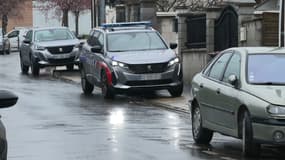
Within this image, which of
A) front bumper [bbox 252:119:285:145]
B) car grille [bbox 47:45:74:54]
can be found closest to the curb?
front bumper [bbox 252:119:285:145]

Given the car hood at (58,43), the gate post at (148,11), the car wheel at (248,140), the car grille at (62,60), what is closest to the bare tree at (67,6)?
the gate post at (148,11)

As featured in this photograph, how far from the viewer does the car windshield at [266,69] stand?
10.4 metres

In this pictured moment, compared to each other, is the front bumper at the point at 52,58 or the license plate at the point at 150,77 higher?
the license plate at the point at 150,77

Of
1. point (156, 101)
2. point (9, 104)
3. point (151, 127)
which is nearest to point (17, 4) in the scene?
point (156, 101)

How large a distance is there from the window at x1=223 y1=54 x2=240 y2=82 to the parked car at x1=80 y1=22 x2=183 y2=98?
791cm

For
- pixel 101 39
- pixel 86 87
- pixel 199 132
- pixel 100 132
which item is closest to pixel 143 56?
pixel 101 39

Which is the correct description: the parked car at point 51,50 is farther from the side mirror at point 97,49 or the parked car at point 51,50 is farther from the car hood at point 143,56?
the car hood at point 143,56

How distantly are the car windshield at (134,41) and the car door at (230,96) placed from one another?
29.6ft

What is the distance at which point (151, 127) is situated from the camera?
1381cm

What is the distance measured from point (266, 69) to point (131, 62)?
855 cm

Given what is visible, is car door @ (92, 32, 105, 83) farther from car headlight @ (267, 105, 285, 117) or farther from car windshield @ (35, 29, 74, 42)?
car headlight @ (267, 105, 285, 117)

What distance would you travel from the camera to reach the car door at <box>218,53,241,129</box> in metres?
10.4

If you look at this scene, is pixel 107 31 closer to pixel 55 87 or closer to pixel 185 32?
pixel 55 87

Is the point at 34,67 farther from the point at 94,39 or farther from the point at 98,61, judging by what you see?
the point at 98,61
